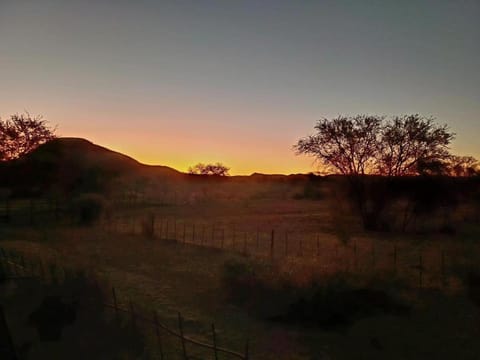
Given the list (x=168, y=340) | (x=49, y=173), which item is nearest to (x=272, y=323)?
(x=168, y=340)

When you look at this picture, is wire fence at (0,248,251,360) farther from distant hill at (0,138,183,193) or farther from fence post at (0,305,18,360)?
distant hill at (0,138,183,193)

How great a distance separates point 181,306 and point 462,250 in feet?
47.1

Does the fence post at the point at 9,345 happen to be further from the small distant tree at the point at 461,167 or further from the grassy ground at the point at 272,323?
the small distant tree at the point at 461,167

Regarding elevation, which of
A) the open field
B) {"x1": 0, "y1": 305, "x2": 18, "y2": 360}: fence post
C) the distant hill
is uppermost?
the distant hill

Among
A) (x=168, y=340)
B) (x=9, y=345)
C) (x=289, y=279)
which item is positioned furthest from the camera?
(x=289, y=279)

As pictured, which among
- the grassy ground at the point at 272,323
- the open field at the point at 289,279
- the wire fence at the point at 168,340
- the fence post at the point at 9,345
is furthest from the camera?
the open field at the point at 289,279

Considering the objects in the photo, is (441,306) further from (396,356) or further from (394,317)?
(396,356)

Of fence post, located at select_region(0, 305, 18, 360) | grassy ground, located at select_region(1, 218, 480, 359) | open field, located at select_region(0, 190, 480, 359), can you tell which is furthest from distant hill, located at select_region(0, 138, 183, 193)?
fence post, located at select_region(0, 305, 18, 360)

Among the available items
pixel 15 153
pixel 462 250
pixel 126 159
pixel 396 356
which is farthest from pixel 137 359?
pixel 126 159

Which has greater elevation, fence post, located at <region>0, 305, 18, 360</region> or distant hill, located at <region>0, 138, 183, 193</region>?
distant hill, located at <region>0, 138, 183, 193</region>

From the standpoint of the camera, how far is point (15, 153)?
803 inches

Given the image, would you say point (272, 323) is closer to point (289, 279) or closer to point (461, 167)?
point (289, 279)

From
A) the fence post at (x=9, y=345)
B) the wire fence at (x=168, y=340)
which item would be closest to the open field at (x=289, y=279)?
the wire fence at (x=168, y=340)

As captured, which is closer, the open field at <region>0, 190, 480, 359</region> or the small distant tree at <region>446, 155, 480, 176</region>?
the open field at <region>0, 190, 480, 359</region>
